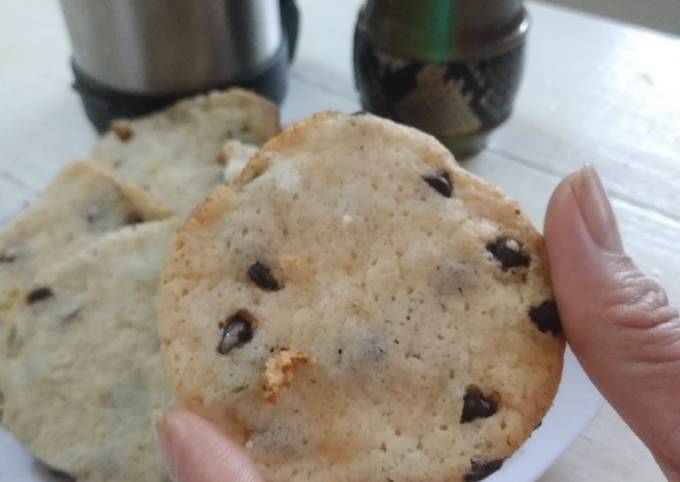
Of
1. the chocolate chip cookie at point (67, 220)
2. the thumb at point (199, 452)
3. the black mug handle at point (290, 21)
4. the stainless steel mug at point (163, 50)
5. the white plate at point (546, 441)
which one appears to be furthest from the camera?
the black mug handle at point (290, 21)

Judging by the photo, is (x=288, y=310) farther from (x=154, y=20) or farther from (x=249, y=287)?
(x=154, y=20)

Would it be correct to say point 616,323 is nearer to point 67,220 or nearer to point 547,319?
point 547,319

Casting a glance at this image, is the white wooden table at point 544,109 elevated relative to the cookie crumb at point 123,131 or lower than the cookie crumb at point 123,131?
lower

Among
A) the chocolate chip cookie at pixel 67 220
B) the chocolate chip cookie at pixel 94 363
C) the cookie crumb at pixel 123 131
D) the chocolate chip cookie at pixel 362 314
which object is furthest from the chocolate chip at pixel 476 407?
the cookie crumb at pixel 123 131

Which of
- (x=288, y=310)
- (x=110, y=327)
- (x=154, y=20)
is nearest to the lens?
(x=288, y=310)

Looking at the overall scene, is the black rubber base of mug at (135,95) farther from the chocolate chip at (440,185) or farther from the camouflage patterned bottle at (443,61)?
the chocolate chip at (440,185)

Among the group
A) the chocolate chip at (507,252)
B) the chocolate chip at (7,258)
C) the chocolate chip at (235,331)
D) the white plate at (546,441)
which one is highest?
the chocolate chip at (507,252)

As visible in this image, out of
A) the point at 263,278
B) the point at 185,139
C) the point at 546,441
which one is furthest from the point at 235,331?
the point at 185,139

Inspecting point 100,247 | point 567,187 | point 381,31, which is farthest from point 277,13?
point 567,187
